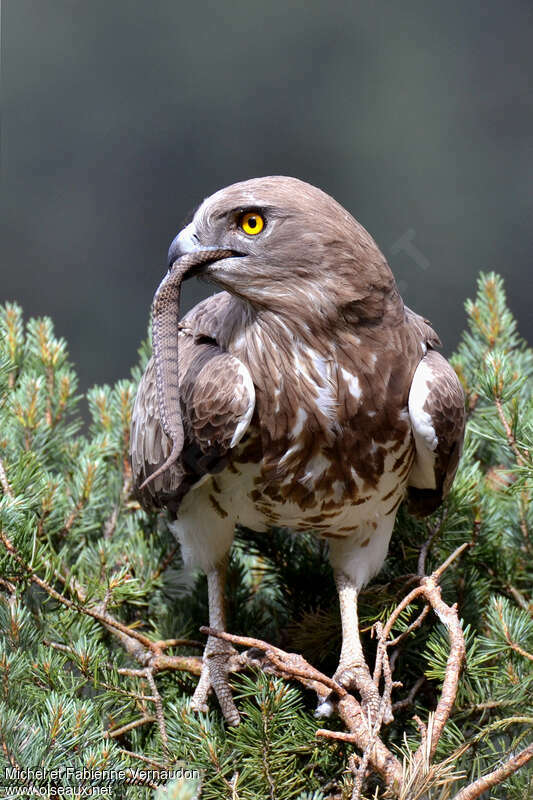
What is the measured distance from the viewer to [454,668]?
1130 millimetres

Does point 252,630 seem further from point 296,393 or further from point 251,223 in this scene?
point 251,223

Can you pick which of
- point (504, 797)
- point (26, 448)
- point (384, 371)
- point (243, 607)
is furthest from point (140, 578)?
point (504, 797)

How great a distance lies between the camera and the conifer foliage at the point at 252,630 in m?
1.14

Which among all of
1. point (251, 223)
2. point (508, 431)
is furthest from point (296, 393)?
point (508, 431)

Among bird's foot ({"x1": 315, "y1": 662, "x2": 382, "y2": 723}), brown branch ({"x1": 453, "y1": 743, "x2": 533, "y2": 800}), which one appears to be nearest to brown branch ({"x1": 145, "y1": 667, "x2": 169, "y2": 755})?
bird's foot ({"x1": 315, "y1": 662, "x2": 382, "y2": 723})

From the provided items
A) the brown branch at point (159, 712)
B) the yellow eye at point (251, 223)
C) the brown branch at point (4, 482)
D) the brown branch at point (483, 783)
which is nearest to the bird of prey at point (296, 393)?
the yellow eye at point (251, 223)

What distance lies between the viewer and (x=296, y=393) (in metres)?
1.33

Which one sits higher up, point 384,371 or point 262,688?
point 384,371

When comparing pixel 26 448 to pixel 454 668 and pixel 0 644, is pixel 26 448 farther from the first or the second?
pixel 454 668

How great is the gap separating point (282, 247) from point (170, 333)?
0.64 ft

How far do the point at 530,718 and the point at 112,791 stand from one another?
1.75 feet

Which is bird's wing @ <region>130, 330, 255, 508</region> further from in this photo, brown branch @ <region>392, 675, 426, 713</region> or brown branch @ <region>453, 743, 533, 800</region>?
brown branch @ <region>453, 743, 533, 800</region>

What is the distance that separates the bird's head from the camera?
1249 millimetres

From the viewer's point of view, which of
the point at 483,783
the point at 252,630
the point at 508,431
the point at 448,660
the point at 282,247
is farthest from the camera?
the point at 252,630
